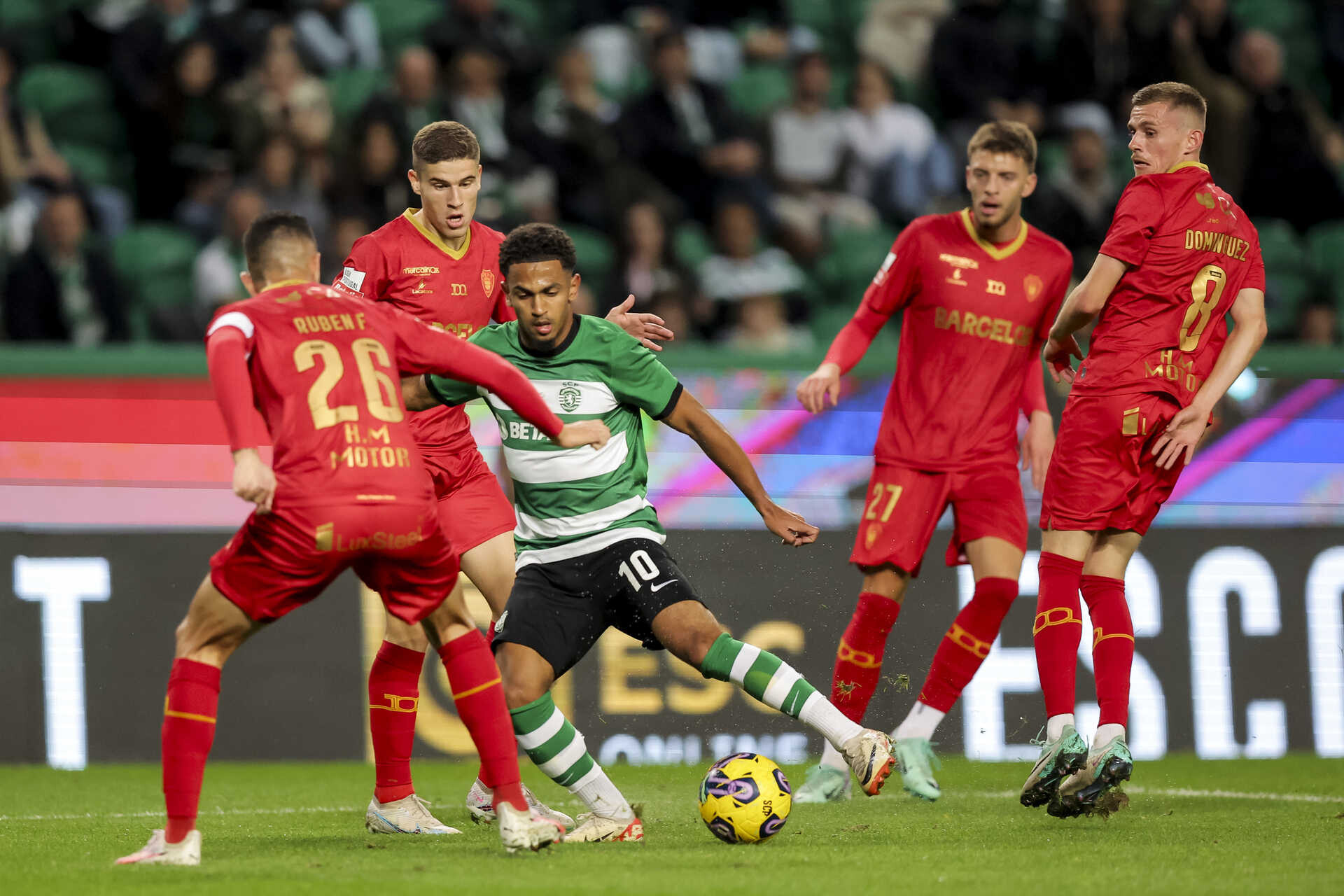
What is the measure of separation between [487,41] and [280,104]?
1.63m

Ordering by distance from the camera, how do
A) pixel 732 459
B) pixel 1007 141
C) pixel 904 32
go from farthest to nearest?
1. pixel 904 32
2. pixel 1007 141
3. pixel 732 459

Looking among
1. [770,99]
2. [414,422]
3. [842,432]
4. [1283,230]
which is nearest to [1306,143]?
[1283,230]

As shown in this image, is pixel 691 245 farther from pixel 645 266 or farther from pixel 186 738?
pixel 186 738

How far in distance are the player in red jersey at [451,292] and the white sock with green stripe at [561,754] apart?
60cm

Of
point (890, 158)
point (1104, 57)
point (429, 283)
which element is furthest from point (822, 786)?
point (1104, 57)

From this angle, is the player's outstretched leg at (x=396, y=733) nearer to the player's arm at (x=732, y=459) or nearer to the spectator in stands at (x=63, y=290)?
the player's arm at (x=732, y=459)

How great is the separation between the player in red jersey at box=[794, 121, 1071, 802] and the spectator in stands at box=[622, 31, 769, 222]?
537cm

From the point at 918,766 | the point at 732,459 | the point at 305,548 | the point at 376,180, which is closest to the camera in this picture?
the point at 305,548

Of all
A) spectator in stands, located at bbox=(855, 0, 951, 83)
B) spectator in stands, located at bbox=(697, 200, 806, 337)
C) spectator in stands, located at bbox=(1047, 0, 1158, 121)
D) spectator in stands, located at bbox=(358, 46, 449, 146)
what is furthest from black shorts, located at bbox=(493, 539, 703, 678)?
spectator in stands, located at bbox=(855, 0, 951, 83)

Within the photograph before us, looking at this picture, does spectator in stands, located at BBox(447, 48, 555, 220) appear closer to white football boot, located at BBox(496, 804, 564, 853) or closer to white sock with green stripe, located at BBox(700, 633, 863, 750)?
white sock with green stripe, located at BBox(700, 633, 863, 750)

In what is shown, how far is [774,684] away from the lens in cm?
538

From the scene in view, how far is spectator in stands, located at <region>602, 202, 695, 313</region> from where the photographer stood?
1072cm

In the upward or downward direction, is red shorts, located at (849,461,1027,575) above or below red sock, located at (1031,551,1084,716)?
above

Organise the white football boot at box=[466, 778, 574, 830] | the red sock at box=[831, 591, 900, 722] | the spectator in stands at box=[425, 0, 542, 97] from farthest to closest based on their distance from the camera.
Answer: the spectator in stands at box=[425, 0, 542, 97] < the red sock at box=[831, 591, 900, 722] < the white football boot at box=[466, 778, 574, 830]
